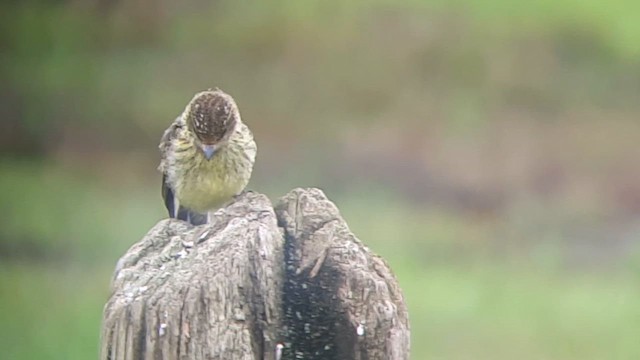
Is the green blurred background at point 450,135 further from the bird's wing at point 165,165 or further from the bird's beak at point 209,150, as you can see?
the bird's beak at point 209,150

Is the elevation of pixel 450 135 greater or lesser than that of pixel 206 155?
greater

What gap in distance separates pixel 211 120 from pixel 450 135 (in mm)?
754

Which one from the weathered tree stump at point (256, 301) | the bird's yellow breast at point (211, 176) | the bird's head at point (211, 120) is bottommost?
the weathered tree stump at point (256, 301)

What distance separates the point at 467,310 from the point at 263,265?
1.71 metres

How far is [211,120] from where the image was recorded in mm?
2133

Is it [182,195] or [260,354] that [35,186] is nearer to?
[182,195]

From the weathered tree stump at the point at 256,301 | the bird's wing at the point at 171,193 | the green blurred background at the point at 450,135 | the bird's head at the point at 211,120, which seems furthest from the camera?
the green blurred background at the point at 450,135

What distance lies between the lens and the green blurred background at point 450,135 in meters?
2.53

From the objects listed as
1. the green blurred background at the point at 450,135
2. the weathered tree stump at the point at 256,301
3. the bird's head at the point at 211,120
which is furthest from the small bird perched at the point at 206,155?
the weathered tree stump at the point at 256,301

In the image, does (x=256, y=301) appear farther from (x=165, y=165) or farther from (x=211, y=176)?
(x=165, y=165)

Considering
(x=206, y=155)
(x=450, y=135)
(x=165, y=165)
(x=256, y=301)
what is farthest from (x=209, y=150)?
(x=256, y=301)

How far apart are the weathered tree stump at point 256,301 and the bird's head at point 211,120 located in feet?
3.63

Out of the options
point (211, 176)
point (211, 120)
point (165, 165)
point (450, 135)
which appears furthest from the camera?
point (450, 135)

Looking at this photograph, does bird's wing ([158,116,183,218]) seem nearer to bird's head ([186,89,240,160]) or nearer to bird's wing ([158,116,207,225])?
bird's wing ([158,116,207,225])
